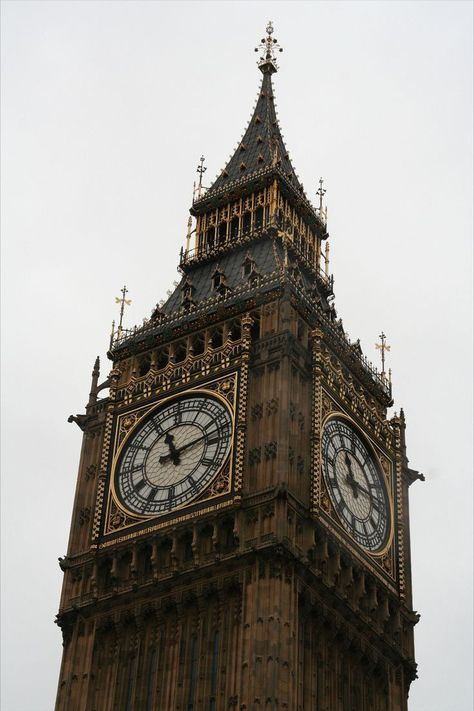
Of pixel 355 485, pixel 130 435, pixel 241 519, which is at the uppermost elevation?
pixel 130 435

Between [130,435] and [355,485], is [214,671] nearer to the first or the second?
[355,485]

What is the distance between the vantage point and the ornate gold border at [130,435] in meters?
60.2

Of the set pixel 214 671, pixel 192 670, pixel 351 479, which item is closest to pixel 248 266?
pixel 351 479

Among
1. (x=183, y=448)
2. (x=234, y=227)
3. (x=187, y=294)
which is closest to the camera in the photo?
(x=183, y=448)

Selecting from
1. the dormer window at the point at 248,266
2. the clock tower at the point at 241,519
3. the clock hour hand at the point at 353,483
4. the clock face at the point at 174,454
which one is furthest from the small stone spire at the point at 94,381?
the clock hour hand at the point at 353,483

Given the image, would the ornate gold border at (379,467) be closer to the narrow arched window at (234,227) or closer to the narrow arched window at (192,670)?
the narrow arched window at (192,670)

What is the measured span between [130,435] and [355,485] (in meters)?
8.48

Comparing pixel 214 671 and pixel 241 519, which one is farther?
pixel 241 519

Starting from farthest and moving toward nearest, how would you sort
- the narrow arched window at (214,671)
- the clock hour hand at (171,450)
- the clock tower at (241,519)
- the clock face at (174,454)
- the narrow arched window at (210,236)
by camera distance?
1. the narrow arched window at (210,236)
2. the clock hour hand at (171,450)
3. the clock face at (174,454)
4. the clock tower at (241,519)
5. the narrow arched window at (214,671)

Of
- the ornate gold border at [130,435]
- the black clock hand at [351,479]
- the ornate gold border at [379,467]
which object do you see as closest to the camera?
the ornate gold border at [130,435]

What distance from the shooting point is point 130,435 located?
6425 cm

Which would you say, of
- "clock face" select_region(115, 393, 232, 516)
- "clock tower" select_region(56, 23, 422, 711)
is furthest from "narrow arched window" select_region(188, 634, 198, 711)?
"clock face" select_region(115, 393, 232, 516)

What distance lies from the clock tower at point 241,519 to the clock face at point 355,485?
0.08 meters

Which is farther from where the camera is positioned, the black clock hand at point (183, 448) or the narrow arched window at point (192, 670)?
the black clock hand at point (183, 448)
